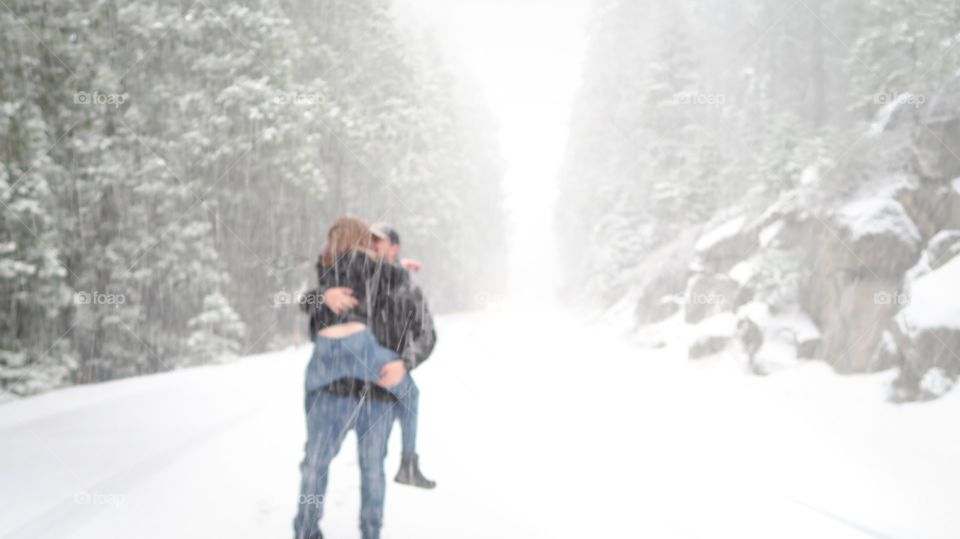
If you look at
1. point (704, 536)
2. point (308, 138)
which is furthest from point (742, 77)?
point (704, 536)

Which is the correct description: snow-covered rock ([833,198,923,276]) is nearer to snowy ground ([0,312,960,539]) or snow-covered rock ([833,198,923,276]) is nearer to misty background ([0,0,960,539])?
misty background ([0,0,960,539])

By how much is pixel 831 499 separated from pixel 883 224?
567 centimetres

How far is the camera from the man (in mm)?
3846

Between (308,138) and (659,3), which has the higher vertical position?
(659,3)

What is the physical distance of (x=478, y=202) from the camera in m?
46.8

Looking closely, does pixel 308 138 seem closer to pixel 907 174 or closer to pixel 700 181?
pixel 907 174

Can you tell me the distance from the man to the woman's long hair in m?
0.21

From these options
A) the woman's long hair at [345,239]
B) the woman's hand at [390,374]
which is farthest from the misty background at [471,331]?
the woman's long hair at [345,239]

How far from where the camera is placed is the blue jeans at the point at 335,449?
12.6 ft

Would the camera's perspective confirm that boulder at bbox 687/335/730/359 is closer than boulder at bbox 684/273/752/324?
Yes

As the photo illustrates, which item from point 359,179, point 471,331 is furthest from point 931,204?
point 471,331

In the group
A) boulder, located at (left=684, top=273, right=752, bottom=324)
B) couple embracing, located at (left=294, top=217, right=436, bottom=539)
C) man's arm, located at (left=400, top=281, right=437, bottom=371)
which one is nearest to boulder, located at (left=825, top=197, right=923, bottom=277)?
boulder, located at (left=684, top=273, right=752, bottom=324)

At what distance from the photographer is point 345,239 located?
151 inches

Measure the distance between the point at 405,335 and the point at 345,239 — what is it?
77 centimetres
